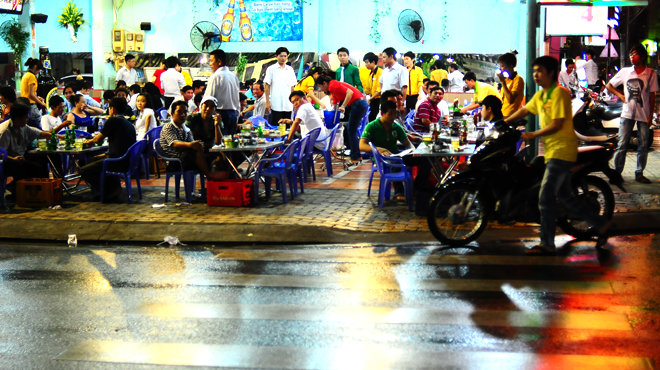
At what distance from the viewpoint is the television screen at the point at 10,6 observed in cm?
1983

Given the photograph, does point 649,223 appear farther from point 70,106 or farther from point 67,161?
point 70,106

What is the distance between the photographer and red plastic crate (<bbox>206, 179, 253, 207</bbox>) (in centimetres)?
1129

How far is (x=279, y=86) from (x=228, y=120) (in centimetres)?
311

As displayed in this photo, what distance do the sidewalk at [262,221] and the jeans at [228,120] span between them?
2412mm

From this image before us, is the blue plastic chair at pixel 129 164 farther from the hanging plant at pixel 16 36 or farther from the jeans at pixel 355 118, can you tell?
the hanging plant at pixel 16 36

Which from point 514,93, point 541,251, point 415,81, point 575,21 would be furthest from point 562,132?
point 575,21

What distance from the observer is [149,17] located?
84.1 feet

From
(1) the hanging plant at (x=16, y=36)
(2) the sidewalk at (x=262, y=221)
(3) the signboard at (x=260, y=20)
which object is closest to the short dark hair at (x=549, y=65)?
(2) the sidewalk at (x=262, y=221)

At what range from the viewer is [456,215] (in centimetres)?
864

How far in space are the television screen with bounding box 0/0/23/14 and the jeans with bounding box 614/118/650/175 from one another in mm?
14898

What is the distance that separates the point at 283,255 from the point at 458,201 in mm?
1983

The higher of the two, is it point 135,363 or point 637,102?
point 637,102

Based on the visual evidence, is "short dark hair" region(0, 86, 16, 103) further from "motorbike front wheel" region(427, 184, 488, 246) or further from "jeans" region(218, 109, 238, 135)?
"motorbike front wheel" region(427, 184, 488, 246)

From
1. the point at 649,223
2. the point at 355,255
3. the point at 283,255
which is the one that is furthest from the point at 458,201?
the point at 649,223
